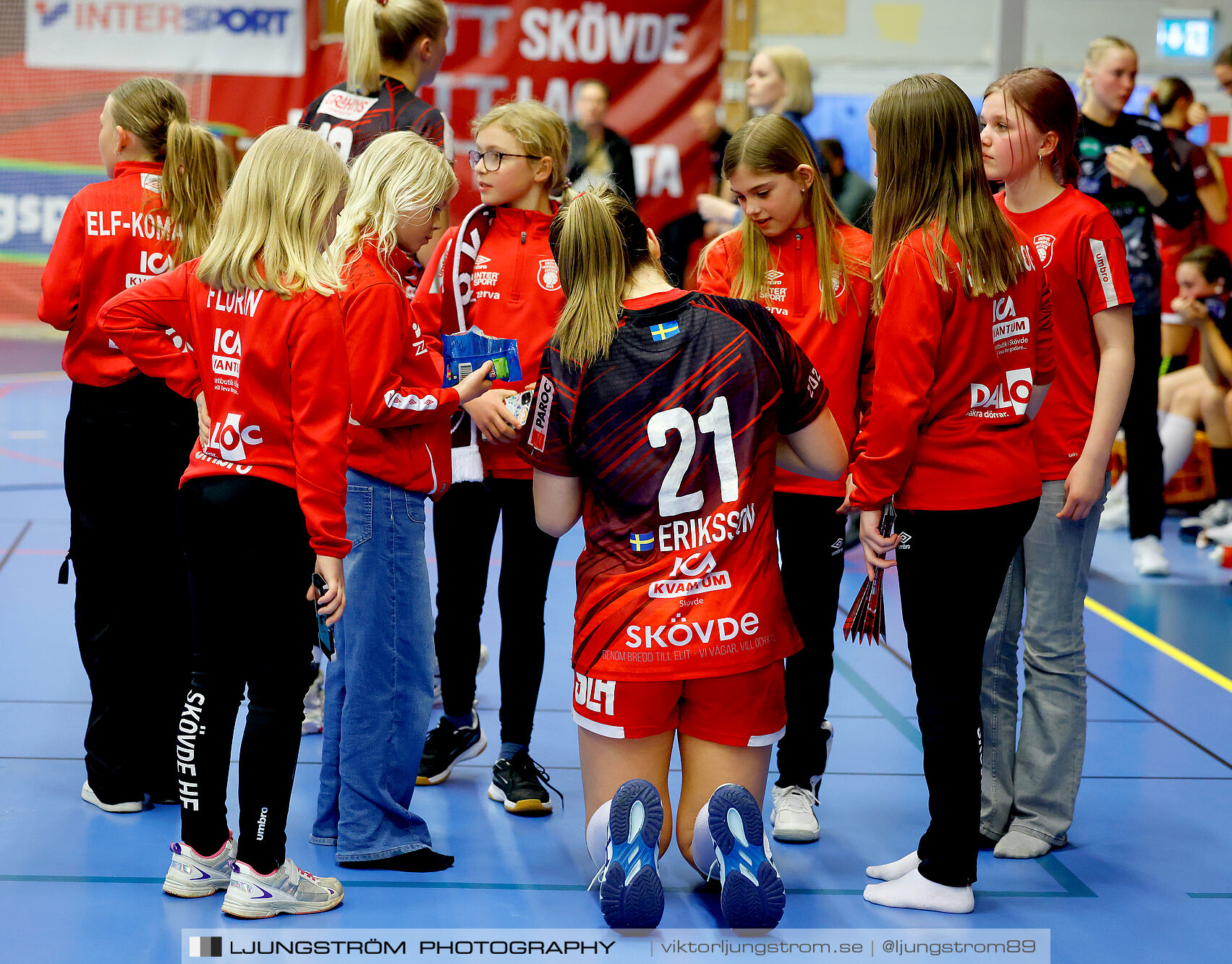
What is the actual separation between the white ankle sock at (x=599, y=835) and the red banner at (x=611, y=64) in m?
8.94

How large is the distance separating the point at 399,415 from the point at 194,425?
2.58ft

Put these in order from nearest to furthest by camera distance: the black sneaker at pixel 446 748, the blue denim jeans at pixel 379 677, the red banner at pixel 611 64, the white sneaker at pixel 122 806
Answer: the blue denim jeans at pixel 379 677 < the white sneaker at pixel 122 806 < the black sneaker at pixel 446 748 < the red banner at pixel 611 64

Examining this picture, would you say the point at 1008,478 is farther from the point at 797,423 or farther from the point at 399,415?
the point at 399,415

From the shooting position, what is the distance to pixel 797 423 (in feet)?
9.18

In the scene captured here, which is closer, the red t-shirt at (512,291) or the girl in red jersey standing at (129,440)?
the girl in red jersey standing at (129,440)

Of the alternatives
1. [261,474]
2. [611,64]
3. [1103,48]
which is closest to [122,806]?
[261,474]

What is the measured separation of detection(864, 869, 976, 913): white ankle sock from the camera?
287 cm

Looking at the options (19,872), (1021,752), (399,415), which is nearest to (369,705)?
(399,415)

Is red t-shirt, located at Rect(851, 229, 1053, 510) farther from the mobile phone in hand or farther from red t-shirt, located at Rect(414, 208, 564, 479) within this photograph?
the mobile phone in hand

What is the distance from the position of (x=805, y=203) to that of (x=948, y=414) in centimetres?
79

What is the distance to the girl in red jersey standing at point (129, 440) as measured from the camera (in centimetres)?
321

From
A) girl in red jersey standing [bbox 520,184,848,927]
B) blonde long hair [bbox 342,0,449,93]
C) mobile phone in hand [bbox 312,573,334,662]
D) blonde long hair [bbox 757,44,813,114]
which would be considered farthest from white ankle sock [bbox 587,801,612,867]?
blonde long hair [bbox 757,44,813,114]

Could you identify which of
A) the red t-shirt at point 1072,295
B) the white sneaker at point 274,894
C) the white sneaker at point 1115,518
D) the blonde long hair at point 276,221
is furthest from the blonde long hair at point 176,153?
the white sneaker at point 1115,518

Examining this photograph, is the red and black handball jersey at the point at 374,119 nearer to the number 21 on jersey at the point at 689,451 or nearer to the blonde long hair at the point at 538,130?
the blonde long hair at the point at 538,130
